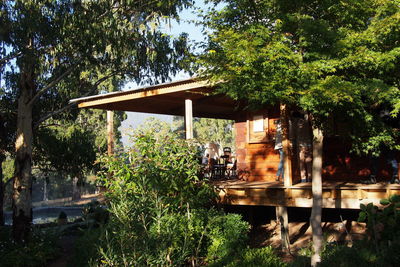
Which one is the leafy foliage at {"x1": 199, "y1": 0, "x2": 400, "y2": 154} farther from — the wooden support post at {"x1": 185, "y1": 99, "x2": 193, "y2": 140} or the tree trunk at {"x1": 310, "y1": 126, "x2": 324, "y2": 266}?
the wooden support post at {"x1": 185, "y1": 99, "x2": 193, "y2": 140}

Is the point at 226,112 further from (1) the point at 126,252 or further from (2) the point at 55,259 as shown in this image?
(1) the point at 126,252

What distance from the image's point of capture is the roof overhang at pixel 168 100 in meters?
9.99

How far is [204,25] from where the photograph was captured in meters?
8.09

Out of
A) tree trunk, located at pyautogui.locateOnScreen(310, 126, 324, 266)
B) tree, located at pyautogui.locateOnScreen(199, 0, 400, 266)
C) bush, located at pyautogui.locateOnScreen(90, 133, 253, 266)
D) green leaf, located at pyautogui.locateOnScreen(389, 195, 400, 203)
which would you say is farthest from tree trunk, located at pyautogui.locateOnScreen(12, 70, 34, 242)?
green leaf, located at pyautogui.locateOnScreen(389, 195, 400, 203)

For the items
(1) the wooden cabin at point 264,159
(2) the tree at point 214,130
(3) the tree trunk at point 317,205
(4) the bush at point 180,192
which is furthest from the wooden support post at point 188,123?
(2) the tree at point 214,130

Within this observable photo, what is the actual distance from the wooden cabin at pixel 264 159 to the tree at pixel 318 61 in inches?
49.1

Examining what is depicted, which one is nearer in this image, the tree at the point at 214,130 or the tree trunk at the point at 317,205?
the tree trunk at the point at 317,205

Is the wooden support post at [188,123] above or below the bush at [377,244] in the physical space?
above

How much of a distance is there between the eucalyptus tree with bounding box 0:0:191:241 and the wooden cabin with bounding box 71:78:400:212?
100 inches

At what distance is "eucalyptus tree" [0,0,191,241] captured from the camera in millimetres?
12711

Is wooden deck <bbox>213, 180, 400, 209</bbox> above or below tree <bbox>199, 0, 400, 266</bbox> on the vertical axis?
below

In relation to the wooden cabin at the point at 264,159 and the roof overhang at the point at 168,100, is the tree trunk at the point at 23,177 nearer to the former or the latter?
the roof overhang at the point at 168,100

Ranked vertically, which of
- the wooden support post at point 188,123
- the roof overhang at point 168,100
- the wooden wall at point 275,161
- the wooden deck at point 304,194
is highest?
the roof overhang at point 168,100

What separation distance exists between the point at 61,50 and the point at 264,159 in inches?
301
